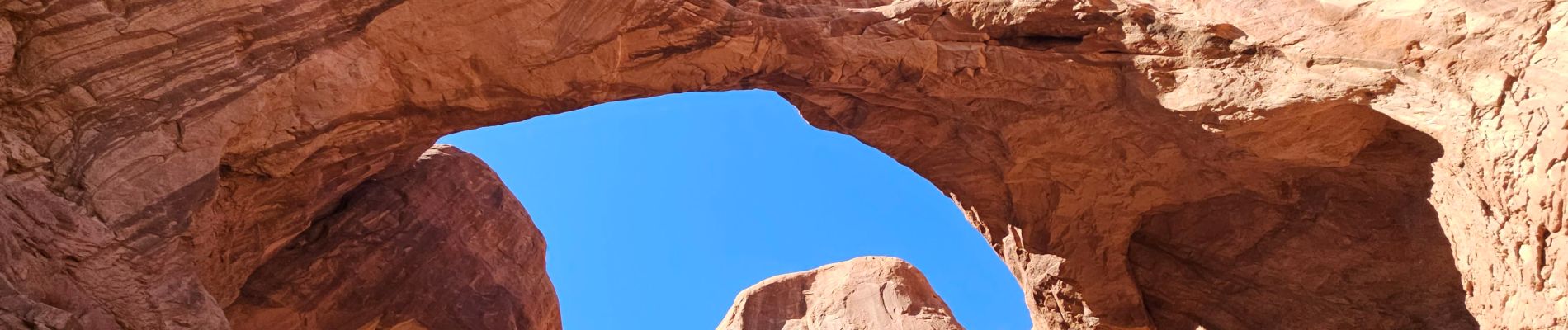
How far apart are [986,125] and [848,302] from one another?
40.5ft

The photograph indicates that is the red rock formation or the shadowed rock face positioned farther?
the red rock formation

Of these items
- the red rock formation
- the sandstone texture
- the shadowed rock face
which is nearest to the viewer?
the shadowed rock face

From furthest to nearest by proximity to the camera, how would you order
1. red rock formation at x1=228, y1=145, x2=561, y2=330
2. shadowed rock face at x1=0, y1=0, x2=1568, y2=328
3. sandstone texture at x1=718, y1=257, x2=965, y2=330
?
sandstone texture at x1=718, y1=257, x2=965, y2=330 → red rock formation at x1=228, y1=145, x2=561, y2=330 → shadowed rock face at x1=0, y1=0, x2=1568, y2=328

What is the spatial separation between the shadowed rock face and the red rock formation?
15.1 inches

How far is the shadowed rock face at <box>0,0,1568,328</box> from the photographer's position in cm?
785

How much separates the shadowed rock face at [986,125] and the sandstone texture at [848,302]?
8.43 m

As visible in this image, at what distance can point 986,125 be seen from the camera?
41.7 feet

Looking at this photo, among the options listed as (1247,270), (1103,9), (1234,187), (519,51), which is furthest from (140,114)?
(1247,270)

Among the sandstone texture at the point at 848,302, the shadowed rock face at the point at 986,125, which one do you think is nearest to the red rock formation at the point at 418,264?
the shadowed rock face at the point at 986,125

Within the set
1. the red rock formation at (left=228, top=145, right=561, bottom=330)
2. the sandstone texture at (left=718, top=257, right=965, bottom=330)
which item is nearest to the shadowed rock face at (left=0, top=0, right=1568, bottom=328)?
the red rock formation at (left=228, top=145, right=561, bottom=330)

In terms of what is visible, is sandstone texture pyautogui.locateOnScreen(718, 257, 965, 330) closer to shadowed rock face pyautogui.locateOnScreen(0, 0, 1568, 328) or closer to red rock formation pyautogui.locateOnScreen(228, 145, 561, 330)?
red rock formation pyautogui.locateOnScreen(228, 145, 561, 330)

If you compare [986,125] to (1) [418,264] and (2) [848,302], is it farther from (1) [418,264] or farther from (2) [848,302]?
(2) [848,302]

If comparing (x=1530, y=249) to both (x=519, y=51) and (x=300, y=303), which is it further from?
(x=300, y=303)

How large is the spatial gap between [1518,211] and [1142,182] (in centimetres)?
510
